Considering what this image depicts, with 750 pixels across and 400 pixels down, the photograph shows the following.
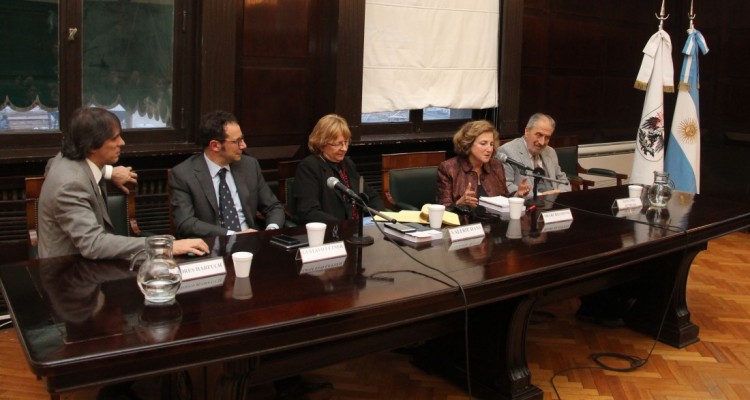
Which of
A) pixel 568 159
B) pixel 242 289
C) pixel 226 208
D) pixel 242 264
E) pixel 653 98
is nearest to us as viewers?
pixel 242 289

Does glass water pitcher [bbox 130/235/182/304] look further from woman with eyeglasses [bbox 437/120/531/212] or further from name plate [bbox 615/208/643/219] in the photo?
name plate [bbox 615/208/643/219]

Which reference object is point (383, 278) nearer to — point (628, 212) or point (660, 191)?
point (628, 212)

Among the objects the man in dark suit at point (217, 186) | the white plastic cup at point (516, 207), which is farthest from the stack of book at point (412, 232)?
the man in dark suit at point (217, 186)

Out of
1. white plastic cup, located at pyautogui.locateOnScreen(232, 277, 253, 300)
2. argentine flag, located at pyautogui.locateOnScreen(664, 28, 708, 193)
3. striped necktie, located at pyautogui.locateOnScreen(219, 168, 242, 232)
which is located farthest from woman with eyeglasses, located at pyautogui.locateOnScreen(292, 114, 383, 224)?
argentine flag, located at pyautogui.locateOnScreen(664, 28, 708, 193)

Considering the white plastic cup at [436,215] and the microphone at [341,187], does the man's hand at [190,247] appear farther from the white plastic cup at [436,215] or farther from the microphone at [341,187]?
the white plastic cup at [436,215]

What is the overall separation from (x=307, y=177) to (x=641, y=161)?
3.79 meters

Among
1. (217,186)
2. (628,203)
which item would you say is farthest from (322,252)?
(628,203)

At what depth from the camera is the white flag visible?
259 inches

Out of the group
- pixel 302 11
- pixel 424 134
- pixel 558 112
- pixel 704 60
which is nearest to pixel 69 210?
pixel 302 11

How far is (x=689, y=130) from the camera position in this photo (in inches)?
266

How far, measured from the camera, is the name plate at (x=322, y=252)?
2740mm

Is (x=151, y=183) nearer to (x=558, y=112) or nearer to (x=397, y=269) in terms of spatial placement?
(x=397, y=269)

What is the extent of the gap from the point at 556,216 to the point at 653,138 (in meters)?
3.42

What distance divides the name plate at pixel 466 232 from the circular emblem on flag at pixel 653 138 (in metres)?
3.85
